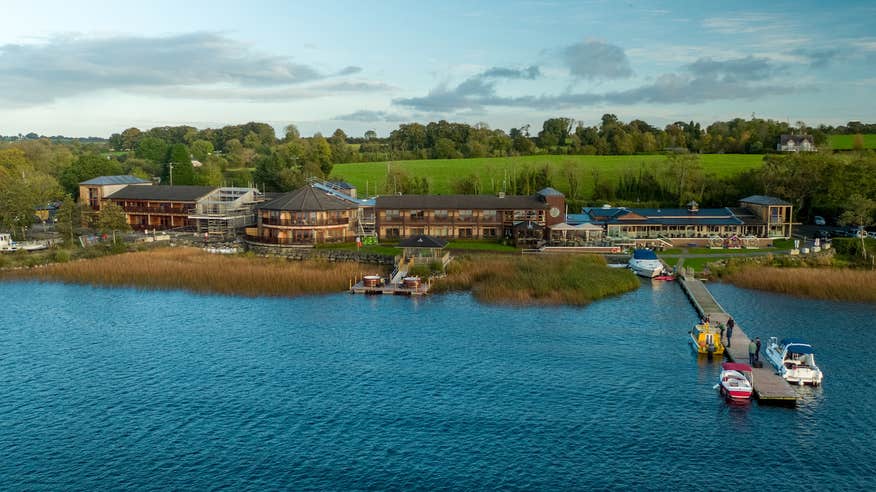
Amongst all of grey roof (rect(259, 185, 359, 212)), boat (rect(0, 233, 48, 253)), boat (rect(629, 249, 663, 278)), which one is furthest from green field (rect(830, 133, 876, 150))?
boat (rect(0, 233, 48, 253))

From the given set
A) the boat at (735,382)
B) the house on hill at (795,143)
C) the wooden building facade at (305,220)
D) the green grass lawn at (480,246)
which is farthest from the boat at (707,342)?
the house on hill at (795,143)

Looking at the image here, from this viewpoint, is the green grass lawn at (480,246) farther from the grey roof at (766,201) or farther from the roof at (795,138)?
the roof at (795,138)

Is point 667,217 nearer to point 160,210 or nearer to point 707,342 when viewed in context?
point 707,342

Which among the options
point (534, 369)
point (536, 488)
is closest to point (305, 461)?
point (536, 488)

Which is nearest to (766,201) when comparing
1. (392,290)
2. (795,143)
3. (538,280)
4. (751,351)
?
(538,280)

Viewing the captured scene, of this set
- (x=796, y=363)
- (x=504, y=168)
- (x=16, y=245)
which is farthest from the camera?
(x=504, y=168)

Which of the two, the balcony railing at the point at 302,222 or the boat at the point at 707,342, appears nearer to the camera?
the boat at the point at 707,342

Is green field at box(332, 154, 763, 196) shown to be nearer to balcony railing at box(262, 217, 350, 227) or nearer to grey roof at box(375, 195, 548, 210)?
grey roof at box(375, 195, 548, 210)
